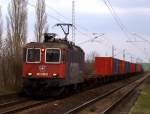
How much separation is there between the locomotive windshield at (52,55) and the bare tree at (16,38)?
154 inches

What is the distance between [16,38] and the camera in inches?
1242

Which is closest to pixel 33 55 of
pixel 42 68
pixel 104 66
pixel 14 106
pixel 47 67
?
pixel 42 68

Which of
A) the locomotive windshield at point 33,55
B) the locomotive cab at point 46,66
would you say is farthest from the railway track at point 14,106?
the locomotive windshield at point 33,55

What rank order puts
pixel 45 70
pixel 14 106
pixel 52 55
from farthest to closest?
pixel 52 55 < pixel 45 70 < pixel 14 106

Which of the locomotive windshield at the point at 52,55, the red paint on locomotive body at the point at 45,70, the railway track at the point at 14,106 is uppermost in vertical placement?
the locomotive windshield at the point at 52,55

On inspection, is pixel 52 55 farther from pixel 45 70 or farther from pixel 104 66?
pixel 104 66

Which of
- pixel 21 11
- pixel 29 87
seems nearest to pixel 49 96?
pixel 29 87

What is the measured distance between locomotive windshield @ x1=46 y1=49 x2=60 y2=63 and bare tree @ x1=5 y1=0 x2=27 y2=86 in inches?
154

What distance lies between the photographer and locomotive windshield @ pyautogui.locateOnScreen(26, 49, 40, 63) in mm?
25938

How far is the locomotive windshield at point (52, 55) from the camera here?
84.5 ft

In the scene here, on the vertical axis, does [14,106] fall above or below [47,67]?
below

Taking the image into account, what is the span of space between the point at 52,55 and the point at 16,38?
6.35 meters

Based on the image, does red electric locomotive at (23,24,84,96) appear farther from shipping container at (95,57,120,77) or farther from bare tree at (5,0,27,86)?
shipping container at (95,57,120,77)

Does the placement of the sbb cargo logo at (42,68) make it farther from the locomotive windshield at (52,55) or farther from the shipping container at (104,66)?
the shipping container at (104,66)
